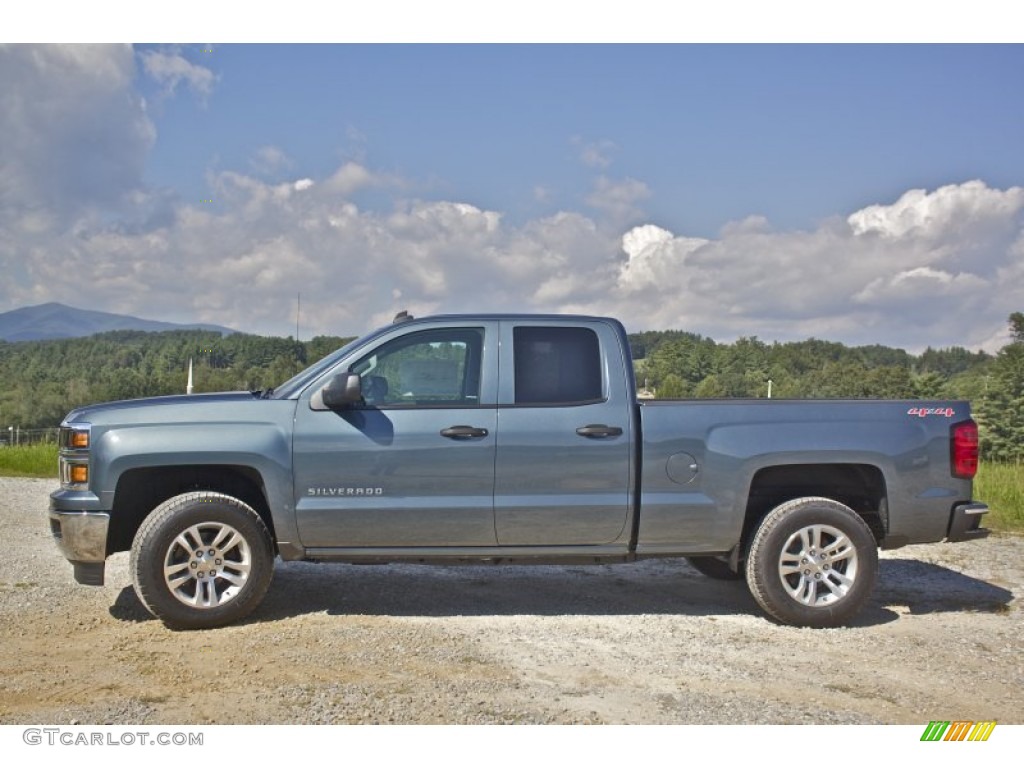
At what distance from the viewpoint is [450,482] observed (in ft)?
18.7

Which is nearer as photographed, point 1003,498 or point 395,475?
point 395,475

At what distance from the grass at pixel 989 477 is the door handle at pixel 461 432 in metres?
7.50

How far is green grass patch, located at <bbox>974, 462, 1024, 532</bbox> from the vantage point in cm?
1066

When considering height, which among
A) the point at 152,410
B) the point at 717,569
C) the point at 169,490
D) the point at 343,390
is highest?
the point at 343,390

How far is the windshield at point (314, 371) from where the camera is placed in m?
5.85

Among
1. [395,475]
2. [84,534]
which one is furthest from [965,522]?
[84,534]

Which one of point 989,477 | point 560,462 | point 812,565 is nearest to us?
point 560,462

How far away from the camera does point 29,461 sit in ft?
58.9

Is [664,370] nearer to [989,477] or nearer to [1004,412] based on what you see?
[989,477]

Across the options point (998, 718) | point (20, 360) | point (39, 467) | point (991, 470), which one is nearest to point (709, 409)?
point (998, 718)

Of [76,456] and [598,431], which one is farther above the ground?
[598,431]

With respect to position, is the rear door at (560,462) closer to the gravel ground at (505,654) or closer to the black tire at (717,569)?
the gravel ground at (505,654)

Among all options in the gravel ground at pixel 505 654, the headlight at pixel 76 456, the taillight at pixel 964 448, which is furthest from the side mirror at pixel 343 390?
the taillight at pixel 964 448
